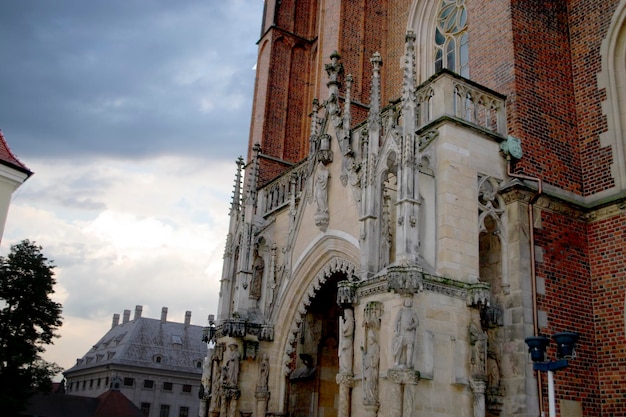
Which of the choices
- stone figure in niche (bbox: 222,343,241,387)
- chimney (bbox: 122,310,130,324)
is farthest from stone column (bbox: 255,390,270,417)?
chimney (bbox: 122,310,130,324)

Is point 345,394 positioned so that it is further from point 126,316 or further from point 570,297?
point 126,316

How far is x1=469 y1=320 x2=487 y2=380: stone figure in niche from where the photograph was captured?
31.8 feet

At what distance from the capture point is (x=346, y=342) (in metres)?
10.4

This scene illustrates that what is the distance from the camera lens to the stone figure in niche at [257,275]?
49.5 ft

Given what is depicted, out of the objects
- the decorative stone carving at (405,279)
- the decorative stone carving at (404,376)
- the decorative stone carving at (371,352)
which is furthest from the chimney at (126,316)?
the decorative stone carving at (404,376)

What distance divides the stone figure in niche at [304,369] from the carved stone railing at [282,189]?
349cm

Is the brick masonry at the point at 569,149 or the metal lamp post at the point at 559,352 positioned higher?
the brick masonry at the point at 569,149

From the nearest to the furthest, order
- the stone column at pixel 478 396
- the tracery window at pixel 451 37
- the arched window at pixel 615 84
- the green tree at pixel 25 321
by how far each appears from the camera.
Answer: the stone column at pixel 478 396 < the arched window at pixel 615 84 < the tracery window at pixel 451 37 < the green tree at pixel 25 321

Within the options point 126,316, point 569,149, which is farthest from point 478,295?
point 126,316

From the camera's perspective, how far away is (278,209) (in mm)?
15430

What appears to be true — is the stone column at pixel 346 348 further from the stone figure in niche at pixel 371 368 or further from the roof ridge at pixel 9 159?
the roof ridge at pixel 9 159

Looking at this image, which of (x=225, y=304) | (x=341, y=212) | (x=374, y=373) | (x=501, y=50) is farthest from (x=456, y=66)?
(x=374, y=373)

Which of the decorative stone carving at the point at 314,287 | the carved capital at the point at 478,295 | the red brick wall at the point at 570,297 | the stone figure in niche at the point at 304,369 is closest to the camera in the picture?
the carved capital at the point at 478,295

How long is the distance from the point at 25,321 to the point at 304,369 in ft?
51.4
